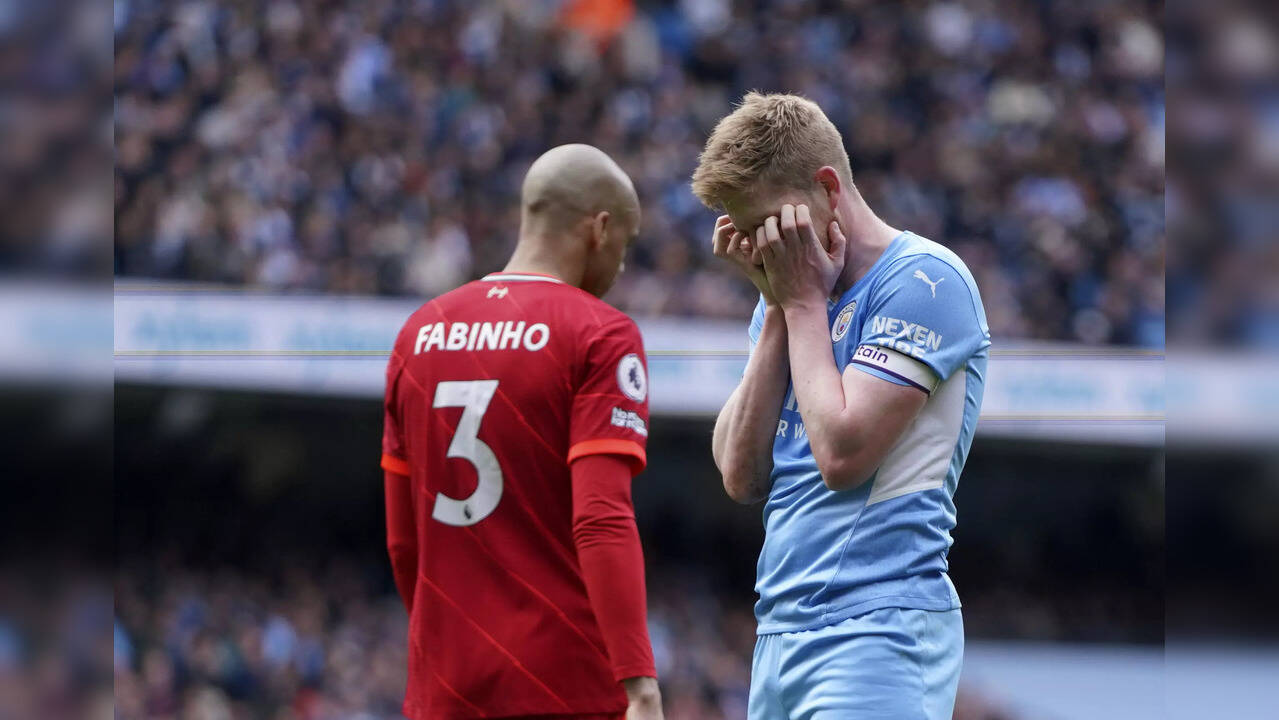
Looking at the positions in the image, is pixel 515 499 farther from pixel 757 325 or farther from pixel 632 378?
pixel 757 325

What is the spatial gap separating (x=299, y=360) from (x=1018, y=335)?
7102mm

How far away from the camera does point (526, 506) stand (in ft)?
10.1

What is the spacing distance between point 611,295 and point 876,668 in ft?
39.4

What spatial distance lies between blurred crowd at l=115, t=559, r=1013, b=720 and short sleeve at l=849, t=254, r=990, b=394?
10936 mm

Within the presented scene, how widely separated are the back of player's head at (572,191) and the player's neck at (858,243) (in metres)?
0.84

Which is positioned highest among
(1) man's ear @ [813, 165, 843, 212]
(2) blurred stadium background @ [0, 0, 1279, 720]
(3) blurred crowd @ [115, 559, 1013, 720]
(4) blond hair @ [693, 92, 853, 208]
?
(4) blond hair @ [693, 92, 853, 208]

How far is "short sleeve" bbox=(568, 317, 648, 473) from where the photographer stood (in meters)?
3.02

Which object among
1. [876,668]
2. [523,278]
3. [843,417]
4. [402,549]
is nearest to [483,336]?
[523,278]

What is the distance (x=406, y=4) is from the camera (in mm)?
17438

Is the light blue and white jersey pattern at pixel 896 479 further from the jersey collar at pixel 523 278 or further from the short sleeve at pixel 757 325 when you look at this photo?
the jersey collar at pixel 523 278

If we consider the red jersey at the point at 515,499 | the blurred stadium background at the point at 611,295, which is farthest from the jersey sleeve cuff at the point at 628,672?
the blurred stadium background at the point at 611,295

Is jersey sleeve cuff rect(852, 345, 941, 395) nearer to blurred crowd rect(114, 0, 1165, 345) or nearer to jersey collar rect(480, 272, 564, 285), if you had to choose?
jersey collar rect(480, 272, 564, 285)

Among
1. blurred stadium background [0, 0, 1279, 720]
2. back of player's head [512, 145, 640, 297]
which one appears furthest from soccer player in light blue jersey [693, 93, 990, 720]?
blurred stadium background [0, 0, 1279, 720]

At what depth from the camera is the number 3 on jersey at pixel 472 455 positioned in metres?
3.09
